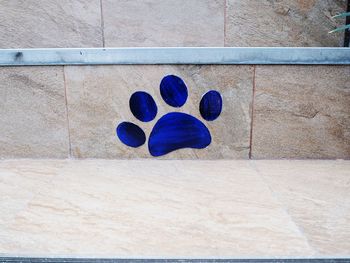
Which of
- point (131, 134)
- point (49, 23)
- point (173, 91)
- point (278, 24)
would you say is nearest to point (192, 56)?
point (173, 91)

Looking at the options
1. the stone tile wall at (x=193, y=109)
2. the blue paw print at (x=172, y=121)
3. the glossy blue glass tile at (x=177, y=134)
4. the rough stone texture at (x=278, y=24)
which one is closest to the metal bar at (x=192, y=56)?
the stone tile wall at (x=193, y=109)

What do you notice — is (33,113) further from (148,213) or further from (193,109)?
(148,213)

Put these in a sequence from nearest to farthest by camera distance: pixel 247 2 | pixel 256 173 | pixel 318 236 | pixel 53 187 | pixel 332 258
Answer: pixel 332 258
pixel 318 236
pixel 53 187
pixel 256 173
pixel 247 2

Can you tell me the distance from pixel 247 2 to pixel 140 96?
154 cm

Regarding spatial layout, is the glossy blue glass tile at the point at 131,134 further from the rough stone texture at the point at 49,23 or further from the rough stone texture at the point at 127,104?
the rough stone texture at the point at 49,23

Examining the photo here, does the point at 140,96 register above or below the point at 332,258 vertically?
above

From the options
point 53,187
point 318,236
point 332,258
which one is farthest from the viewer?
point 53,187

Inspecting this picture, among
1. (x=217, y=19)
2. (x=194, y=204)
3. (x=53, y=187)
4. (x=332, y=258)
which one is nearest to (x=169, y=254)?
(x=194, y=204)

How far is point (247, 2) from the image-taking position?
11.5 feet

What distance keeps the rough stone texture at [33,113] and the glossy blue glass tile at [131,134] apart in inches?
18.4

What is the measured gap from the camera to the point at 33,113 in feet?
9.69

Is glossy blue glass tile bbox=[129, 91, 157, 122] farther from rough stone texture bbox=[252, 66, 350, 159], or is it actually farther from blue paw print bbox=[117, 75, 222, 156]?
rough stone texture bbox=[252, 66, 350, 159]

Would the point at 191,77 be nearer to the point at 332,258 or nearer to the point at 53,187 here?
the point at 53,187

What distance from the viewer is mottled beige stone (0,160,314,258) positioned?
169 centimetres
